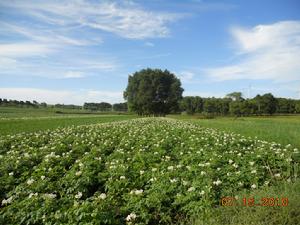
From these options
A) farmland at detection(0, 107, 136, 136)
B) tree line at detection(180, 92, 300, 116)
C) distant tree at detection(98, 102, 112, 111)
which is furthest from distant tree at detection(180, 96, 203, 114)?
farmland at detection(0, 107, 136, 136)

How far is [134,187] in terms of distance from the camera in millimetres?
6383

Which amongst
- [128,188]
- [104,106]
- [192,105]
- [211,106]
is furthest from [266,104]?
[128,188]

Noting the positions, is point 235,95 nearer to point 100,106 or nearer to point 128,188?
point 100,106

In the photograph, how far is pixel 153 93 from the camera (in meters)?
77.9

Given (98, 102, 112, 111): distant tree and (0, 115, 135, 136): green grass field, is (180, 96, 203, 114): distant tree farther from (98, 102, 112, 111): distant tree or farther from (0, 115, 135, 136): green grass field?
(0, 115, 135, 136): green grass field

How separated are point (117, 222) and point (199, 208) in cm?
143

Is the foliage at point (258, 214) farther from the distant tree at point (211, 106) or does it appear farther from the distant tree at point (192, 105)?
the distant tree at point (192, 105)

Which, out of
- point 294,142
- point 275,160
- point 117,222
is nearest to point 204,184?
point 117,222

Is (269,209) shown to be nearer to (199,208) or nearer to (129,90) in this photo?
(199,208)

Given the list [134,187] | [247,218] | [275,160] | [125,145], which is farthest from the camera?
[125,145]
